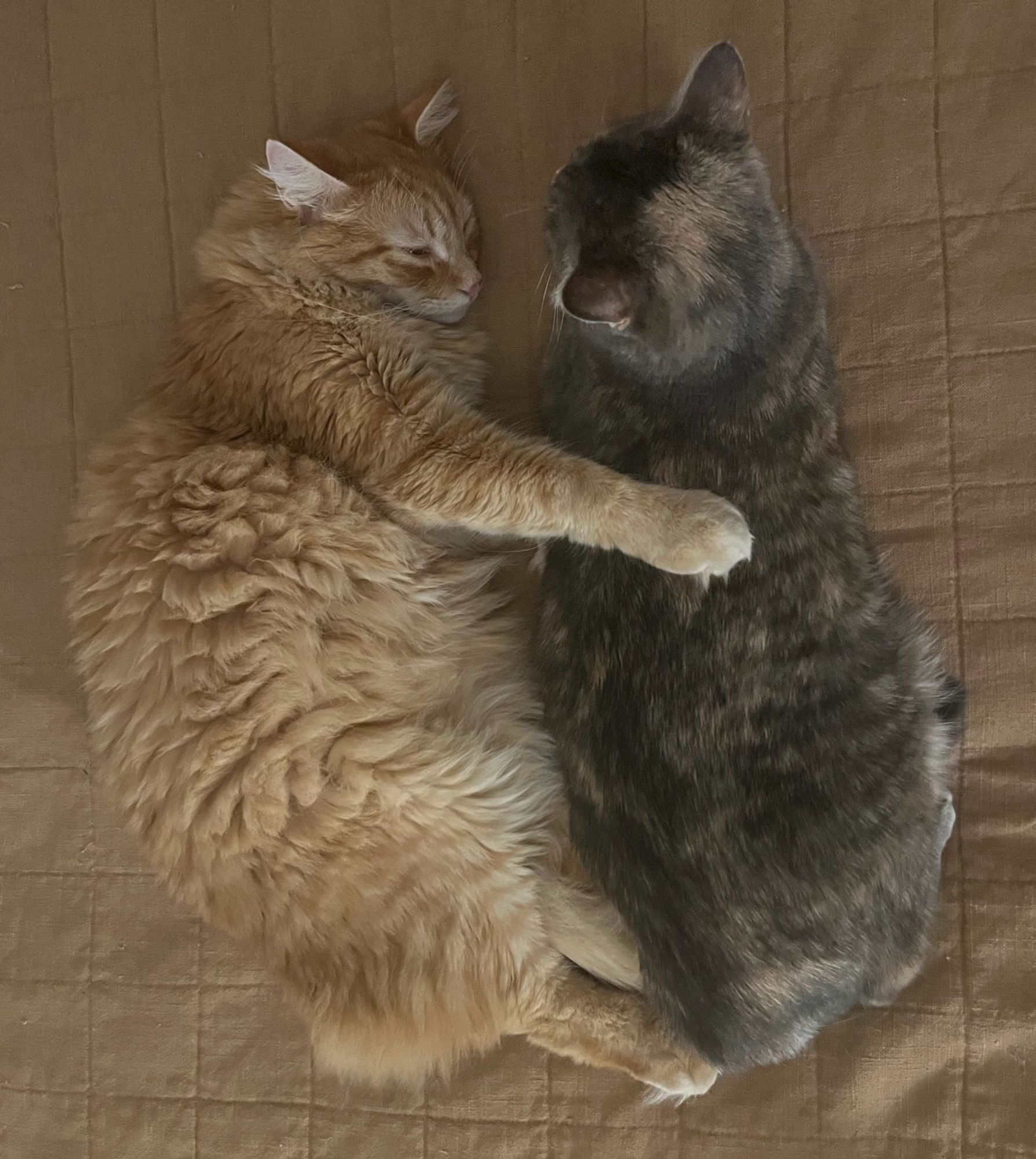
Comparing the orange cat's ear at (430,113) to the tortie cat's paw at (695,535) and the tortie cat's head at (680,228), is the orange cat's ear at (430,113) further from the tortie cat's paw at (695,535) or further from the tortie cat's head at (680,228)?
the tortie cat's paw at (695,535)

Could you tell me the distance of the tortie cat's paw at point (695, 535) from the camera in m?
1.25

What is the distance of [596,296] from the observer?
1214 mm

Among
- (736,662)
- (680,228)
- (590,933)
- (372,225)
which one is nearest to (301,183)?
(372,225)

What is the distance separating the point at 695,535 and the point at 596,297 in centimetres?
34

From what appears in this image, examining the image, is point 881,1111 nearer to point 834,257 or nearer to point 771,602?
point 771,602

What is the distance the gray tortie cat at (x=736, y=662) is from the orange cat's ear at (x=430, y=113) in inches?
13.4

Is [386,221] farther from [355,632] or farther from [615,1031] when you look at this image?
[615,1031]

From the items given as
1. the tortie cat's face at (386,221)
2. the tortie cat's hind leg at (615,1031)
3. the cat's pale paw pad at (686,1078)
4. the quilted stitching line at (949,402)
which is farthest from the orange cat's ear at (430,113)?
the cat's pale paw pad at (686,1078)

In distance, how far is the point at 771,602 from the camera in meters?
1.26

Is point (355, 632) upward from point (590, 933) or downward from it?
upward

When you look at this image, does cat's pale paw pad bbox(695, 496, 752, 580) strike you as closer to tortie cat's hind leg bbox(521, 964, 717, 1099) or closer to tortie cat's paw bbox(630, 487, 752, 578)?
tortie cat's paw bbox(630, 487, 752, 578)

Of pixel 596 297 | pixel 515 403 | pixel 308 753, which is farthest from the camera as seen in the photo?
pixel 515 403

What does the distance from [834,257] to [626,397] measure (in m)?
0.42

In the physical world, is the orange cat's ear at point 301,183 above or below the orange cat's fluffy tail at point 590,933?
above
